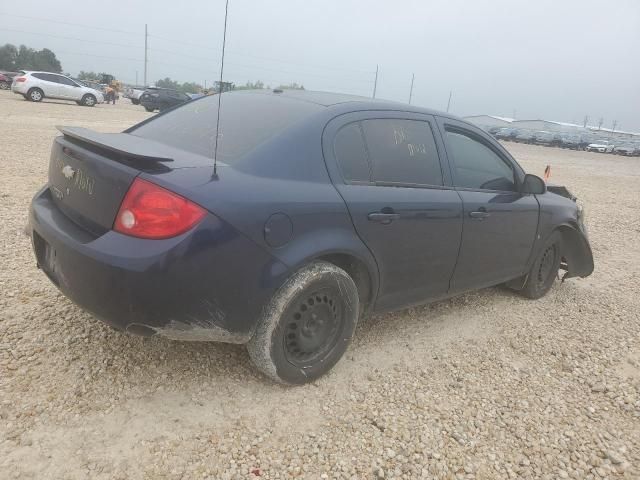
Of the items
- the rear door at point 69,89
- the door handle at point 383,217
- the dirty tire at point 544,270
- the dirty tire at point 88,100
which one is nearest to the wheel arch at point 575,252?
the dirty tire at point 544,270

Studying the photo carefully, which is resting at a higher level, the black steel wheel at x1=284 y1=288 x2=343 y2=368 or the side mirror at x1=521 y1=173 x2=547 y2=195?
the side mirror at x1=521 y1=173 x2=547 y2=195

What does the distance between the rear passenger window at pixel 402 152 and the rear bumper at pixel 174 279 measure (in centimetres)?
100

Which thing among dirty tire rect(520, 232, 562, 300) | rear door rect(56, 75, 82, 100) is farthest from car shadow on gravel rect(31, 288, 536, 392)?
rear door rect(56, 75, 82, 100)

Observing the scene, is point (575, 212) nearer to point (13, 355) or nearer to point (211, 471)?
point (211, 471)

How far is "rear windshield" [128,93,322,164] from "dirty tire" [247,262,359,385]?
0.75 m

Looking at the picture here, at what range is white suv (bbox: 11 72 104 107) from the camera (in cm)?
2255

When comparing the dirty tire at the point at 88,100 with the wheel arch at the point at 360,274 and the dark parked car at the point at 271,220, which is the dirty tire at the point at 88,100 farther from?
the wheel arch at the point at 360,274

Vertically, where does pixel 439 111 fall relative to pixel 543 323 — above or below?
above

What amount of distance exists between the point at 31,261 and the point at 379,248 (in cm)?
285

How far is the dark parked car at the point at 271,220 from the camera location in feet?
7.25

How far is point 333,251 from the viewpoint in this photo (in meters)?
2.62

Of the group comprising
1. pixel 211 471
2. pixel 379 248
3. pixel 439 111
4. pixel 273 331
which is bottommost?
pixel 211 471

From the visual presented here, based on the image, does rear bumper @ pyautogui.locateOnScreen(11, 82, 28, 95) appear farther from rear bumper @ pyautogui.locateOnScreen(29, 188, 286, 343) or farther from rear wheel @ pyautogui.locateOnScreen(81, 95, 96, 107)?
rear bumper @ pyautogui.locateOnScreen(29, 188, 286, 343)

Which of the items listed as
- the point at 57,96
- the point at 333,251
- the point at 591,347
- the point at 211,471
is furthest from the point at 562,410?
the point at 57,96
